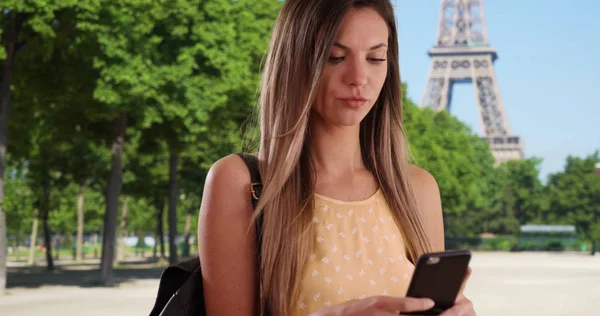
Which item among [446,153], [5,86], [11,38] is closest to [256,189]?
[5,86]

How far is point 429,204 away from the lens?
299cm

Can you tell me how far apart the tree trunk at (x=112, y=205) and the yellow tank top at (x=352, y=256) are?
1021 inches

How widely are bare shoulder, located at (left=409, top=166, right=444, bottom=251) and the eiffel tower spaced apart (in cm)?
9409

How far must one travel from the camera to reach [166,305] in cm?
251

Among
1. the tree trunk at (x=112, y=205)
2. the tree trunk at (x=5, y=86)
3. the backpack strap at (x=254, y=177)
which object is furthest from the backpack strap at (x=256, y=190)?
the tree trunk at (x=112, y=205)

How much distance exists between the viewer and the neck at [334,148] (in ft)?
9.13

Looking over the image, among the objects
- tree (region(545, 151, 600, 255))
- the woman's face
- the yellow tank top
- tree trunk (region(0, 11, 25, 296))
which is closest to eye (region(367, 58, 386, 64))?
the woman's face

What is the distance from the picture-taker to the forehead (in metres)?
2.68

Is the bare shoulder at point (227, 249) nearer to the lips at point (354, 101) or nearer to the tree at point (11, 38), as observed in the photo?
the lips at point (354, 101)

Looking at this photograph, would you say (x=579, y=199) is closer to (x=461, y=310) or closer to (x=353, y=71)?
(x=353, y=71)

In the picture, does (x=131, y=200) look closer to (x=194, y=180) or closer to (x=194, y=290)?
(x=194, y=180)

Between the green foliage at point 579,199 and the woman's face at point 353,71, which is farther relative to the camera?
the green foliage at point 579,199

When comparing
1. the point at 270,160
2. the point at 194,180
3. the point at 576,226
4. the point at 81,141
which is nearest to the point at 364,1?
the point at 270,160

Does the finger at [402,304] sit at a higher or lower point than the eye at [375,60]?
lower
